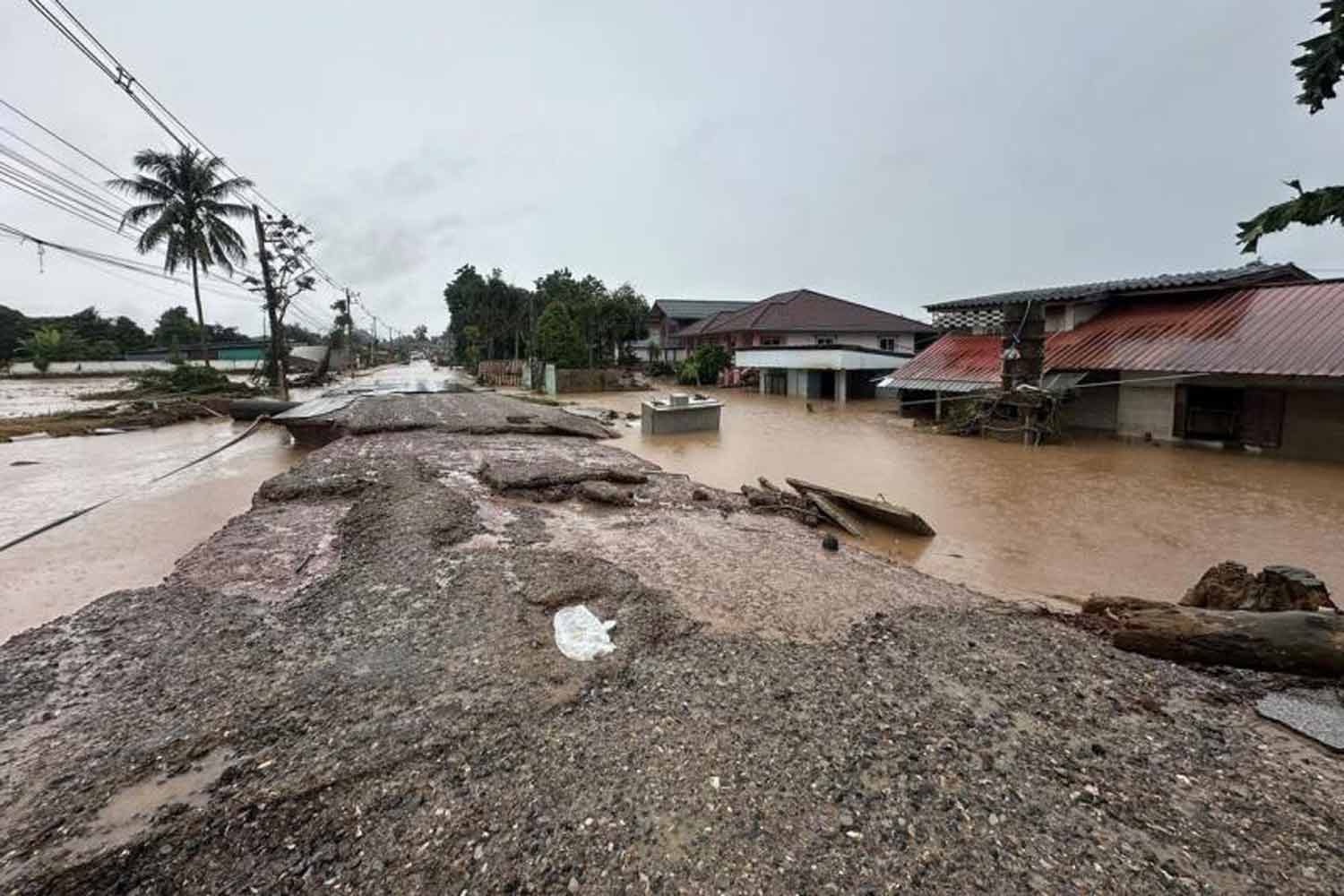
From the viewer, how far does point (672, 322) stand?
49.2 m

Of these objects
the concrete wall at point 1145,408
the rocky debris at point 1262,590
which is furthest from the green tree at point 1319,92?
the concrete wall at point 1145,408

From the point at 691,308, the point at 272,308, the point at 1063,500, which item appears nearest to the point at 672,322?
the point at 691,308

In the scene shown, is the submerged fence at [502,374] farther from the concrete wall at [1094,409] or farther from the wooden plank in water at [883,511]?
the wooden plank in water at [883,511]

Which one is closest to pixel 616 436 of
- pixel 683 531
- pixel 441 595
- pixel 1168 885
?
pixel 683 531

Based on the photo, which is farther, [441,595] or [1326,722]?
[441,595]

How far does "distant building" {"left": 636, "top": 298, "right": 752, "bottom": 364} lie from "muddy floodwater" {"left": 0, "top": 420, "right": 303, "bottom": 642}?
33.8m

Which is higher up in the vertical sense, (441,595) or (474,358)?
(474,358)

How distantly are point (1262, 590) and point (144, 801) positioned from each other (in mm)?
7540

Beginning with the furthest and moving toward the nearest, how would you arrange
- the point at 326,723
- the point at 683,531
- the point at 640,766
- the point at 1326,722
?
the point at 683,531, the point at 1326,722, the point at 326,723, the point at 640,766

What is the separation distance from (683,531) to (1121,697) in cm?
456

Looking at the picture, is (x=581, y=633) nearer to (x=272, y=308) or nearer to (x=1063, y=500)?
(x=1063, y=500)

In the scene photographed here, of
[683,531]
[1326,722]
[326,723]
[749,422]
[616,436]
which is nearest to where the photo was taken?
[326,723]

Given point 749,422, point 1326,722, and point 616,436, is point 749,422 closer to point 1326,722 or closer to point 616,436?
point 616,436

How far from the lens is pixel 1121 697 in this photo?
3.76 m
